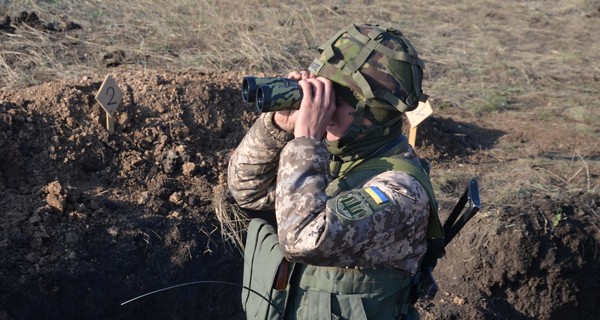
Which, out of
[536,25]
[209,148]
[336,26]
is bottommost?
[536,25]

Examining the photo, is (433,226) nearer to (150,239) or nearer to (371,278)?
(371,278)

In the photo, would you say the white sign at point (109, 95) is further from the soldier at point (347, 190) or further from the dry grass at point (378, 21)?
the soldier at point (347, 190)

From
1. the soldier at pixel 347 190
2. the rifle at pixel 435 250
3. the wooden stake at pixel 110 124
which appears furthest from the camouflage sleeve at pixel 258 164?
the wooden stake at pixel 110 124

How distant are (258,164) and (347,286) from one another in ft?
1.79

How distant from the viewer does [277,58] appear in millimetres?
7391

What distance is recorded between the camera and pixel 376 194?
2.46m

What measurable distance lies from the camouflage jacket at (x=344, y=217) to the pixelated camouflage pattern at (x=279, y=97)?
0.11 metres

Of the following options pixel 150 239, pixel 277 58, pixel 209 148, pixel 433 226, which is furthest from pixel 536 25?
pixel 433 226

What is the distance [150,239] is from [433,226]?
2412mm

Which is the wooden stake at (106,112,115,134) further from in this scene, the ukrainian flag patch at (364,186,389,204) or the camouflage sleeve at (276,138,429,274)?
the ukrainian flag patch at (364,186,389,204)

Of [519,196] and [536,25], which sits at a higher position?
[519,196]

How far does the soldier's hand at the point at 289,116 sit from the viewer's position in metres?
2.67

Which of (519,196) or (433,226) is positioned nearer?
(433,226)

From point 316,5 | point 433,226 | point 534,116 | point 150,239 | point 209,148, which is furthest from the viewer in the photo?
point 316,5
